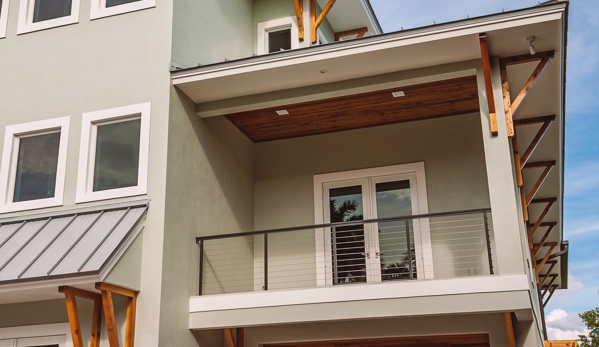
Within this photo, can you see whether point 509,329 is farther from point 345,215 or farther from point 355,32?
point 355,32

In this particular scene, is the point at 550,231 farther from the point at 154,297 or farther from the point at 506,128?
the point at 154,297

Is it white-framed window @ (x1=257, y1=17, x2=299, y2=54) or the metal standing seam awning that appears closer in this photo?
the metal standing seam awning

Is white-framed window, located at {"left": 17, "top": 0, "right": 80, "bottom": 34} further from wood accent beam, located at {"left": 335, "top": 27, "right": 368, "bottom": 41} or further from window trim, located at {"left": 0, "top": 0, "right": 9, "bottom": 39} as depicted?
wood accent beam, located at {"left": 335, "top": 27, "right": 368, "bottom": 41}

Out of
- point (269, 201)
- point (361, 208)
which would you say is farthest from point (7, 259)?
point (361, 208)

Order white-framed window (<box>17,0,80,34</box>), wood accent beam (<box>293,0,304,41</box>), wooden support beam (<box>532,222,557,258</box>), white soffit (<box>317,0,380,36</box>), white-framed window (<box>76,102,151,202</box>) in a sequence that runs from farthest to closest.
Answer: wooden support beam (<box>532,222,557,258</box>) < white soffit (<box>317,0,380,36</box>) < wood accent beam (<box>293,0,304,41</box>) < white-framed window (<box>17,0,80,34</box>) < white-framed window (<box>76,102,151,202</box>)

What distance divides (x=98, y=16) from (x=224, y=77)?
2.30 m

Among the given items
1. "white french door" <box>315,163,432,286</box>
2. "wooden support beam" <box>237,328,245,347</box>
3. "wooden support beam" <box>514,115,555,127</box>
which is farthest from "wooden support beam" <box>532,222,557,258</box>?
"wooden support beam" <box>237,328,245,347</box>

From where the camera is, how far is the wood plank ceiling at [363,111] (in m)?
8.91

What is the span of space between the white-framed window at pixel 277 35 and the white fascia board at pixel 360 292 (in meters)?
5.22

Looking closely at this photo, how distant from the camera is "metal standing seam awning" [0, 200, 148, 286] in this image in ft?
22.6

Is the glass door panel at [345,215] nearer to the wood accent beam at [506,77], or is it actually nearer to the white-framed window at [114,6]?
the wood accent beam at [506,77]

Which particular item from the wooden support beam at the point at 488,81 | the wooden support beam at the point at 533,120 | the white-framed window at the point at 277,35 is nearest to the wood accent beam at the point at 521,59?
the wooden support beam at the point at 488,81

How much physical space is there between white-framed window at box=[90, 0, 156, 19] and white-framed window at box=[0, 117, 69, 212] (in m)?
1.70

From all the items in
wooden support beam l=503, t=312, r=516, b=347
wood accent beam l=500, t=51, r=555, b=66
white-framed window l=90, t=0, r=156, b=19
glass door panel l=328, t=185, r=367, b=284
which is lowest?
wooden support beam l=503, t=312, r=516, b=347
